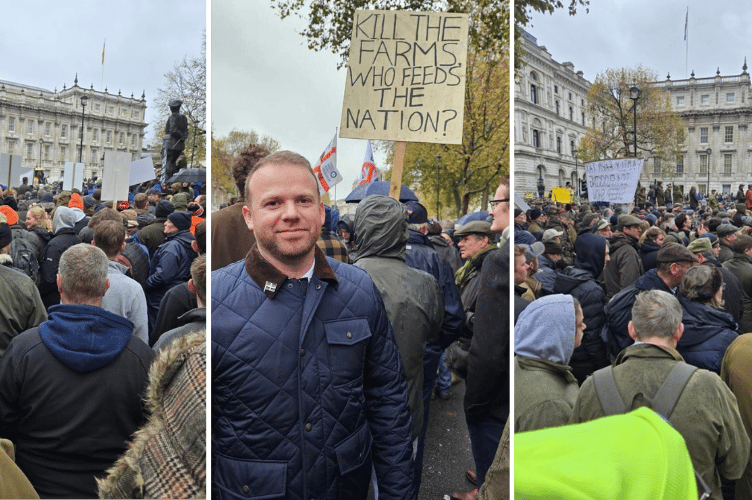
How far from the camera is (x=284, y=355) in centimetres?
158

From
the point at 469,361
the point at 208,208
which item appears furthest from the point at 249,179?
the point at 469,361

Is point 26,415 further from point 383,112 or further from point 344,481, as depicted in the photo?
point 383,112

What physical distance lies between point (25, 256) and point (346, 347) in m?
3.79

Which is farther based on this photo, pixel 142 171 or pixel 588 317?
pixel 142 171

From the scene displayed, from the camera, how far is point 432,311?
2.54 meters

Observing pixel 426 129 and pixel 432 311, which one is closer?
pixel 426 129

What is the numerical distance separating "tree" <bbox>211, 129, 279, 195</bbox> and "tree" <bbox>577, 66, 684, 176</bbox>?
63.0 inches

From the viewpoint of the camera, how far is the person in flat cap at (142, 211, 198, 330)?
391 centimetres

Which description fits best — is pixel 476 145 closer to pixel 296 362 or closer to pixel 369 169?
pixel 369 169

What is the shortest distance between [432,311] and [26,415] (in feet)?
4.91

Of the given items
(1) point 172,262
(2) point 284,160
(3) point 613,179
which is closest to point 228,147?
(2) point 284,160

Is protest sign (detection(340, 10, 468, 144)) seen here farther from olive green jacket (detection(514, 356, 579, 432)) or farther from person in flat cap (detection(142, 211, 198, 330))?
person in flat cap (detection(142, 211, 198, 330))

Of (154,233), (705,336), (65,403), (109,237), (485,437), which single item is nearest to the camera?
(65,403)

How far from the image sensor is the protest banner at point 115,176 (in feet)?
14.5
